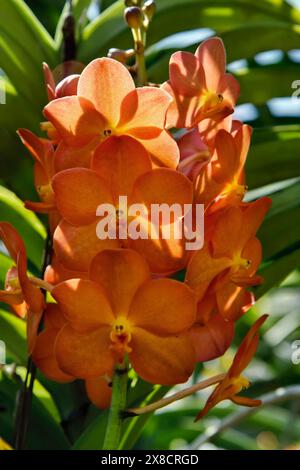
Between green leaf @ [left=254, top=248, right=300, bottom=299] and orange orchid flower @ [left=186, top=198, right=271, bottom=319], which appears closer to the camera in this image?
orange orchid flower @ [left=186, top=198, right=271, bottom=319]

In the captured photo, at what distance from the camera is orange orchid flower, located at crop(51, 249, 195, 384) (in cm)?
70

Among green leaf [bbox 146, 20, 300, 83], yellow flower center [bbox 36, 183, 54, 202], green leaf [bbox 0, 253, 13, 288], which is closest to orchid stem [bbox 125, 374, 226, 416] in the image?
yellow flower center [bbox 36, 183, 54, 202]

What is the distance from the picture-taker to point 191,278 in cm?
74

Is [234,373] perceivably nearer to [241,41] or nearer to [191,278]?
[191,278]

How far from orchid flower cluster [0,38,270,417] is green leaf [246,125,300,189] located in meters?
0.25

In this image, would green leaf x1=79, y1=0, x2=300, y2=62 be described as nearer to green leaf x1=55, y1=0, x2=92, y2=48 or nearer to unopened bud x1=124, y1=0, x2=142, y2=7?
green leaf x1=55, y1=0, x2=92, y2=48

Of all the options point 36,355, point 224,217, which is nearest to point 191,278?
point 224,217

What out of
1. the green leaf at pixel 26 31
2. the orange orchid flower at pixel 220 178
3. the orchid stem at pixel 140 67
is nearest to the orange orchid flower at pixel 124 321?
the orange orchid flower at pixel 220 178

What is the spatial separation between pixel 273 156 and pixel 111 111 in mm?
384

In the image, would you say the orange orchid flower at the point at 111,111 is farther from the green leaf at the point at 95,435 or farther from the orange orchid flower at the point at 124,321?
the green leaf at the point at 95,435

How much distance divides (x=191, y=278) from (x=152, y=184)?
96mm

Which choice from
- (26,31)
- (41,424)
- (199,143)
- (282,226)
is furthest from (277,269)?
(26,31)

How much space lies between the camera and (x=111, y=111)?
2.49 ft

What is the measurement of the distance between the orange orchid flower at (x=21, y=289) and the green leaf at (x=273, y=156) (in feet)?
1.37
